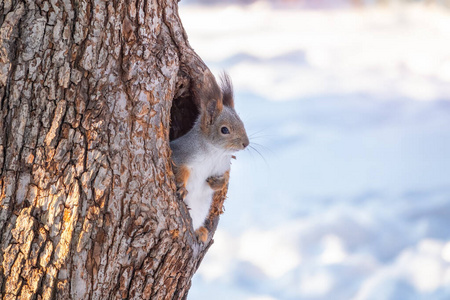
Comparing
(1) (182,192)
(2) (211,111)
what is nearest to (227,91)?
(2) (211,111)

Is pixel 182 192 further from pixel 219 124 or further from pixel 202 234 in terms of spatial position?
pixel 219 124

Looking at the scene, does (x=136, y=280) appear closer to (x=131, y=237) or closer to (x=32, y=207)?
(x=131, y=237)

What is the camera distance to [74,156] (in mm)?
1595

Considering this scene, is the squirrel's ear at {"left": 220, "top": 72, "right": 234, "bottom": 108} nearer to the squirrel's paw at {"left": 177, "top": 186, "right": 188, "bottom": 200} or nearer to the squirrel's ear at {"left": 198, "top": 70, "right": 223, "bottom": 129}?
the squirrel's ear at {"left": 198, "top": 70, "right": 223, "bottom": 129}

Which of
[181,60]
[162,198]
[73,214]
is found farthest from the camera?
[181,60]

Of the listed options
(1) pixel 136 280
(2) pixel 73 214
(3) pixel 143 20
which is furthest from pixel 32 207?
(3) pixel 143 20

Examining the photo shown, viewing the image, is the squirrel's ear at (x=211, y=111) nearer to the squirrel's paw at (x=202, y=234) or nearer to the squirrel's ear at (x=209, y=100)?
the squirrel's ear at (x=209, y=100)

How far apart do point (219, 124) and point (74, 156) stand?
0.65 metres

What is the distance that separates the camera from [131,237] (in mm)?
1634

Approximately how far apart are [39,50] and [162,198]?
0.57 meters

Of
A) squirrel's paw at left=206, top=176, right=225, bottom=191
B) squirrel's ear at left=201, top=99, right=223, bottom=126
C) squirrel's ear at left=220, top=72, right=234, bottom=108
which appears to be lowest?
squirrel's paw at left=206, top=176, right=225, bottom=191

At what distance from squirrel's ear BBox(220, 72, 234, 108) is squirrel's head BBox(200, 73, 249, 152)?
0.12 m

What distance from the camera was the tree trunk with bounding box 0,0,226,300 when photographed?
1.59 m

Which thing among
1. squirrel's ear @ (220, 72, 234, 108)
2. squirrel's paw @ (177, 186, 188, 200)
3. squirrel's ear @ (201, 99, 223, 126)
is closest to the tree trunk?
squirrel's paw @ (177, 186, 188, 200)
